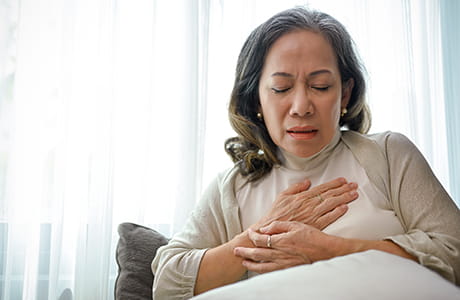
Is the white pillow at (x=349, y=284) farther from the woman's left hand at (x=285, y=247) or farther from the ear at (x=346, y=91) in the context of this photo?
the ear at (x=346, y=91)

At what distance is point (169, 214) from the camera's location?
6.55 ft

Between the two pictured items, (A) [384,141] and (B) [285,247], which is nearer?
Answer: (B) [285,247]

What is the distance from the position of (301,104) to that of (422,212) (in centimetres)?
41

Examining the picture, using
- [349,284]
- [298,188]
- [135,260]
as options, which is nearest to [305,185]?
[298,188]

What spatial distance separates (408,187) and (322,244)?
11.4 inches

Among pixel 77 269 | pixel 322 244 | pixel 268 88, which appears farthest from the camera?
pixel 77 269

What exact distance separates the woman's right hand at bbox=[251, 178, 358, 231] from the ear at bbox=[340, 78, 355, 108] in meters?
0.28

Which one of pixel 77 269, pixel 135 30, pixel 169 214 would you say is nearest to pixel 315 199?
pixel 169 214

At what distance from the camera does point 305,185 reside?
1.27 metres

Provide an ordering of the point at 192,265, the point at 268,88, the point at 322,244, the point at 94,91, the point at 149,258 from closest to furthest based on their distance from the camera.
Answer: the point at 322,244
the point at 192,265
the point at 268,88
the point at 149,258
the point at 94,91

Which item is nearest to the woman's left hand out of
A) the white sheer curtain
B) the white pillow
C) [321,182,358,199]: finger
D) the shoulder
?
[321,182,358,199]: finger

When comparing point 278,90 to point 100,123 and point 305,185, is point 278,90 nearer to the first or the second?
point 305,185

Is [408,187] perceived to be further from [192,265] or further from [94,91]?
[94,91]

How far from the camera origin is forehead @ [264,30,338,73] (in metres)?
Answer: 1.23
